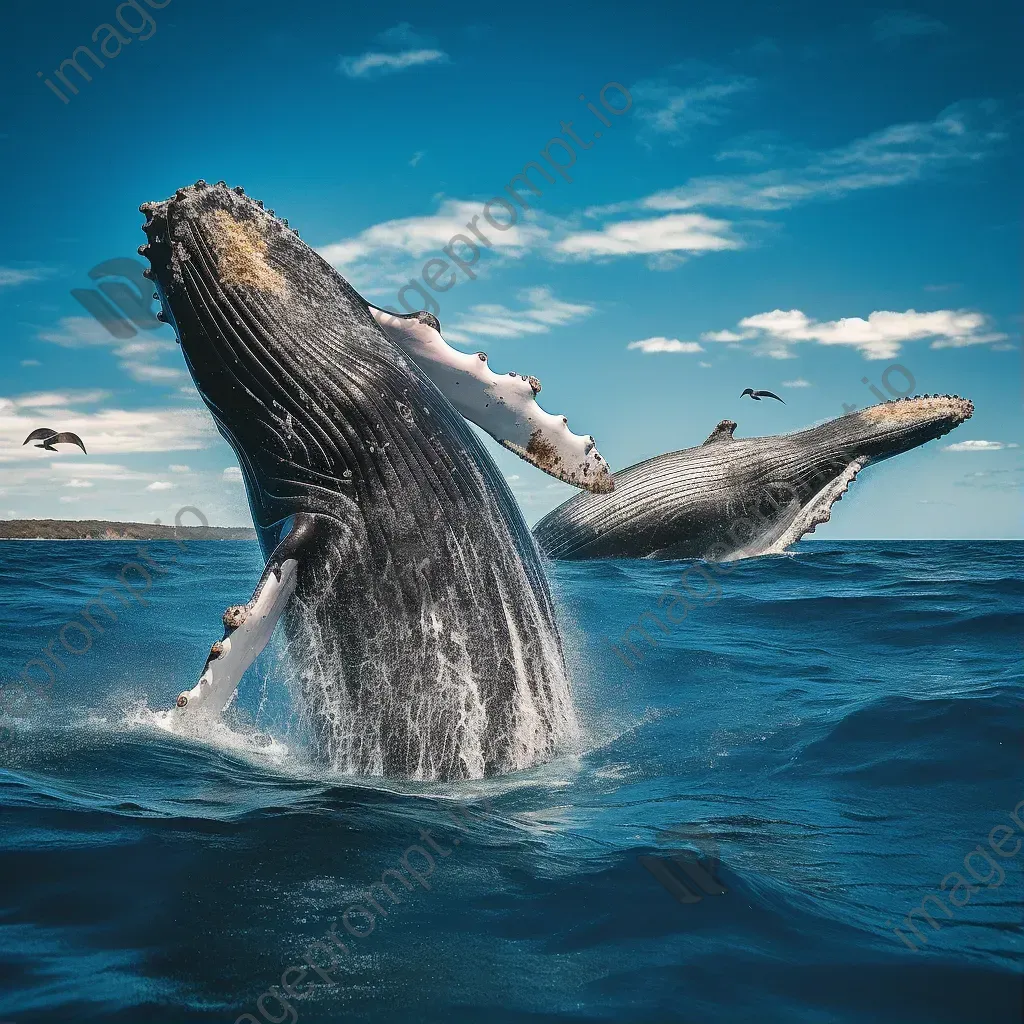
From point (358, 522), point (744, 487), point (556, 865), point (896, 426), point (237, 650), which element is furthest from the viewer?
point (744, 487)

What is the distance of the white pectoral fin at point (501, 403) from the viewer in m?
7.19

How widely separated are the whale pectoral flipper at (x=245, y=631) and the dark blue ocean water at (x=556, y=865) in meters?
0.54

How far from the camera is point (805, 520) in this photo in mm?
21047

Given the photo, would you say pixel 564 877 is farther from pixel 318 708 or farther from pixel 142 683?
pixel 142 683

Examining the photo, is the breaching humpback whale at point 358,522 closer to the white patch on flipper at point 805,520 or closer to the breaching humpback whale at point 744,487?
the breaching humpback whale at point 744,487

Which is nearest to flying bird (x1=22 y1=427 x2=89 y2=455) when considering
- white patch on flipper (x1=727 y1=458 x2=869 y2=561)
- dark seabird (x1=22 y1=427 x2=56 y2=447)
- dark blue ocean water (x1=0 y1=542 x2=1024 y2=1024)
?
dark seabird (x1=22 y1=427 x2=56 y2=447)

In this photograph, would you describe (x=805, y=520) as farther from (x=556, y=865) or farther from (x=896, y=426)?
(x=556, y=865)

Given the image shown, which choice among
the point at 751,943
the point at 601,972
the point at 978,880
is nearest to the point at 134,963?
the point at 601,972

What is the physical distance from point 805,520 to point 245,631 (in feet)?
57.7

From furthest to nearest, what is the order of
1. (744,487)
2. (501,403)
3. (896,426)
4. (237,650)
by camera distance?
(744,487)
(896,426)
(501,403)
(237,650)

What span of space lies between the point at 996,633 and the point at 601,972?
9.81 metres

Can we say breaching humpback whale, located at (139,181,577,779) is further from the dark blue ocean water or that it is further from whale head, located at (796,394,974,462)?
whale head, located at (796,394,974,462)

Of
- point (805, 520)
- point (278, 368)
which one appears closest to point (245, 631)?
point (278, 368)

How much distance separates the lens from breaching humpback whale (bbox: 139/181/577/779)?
6.10m
